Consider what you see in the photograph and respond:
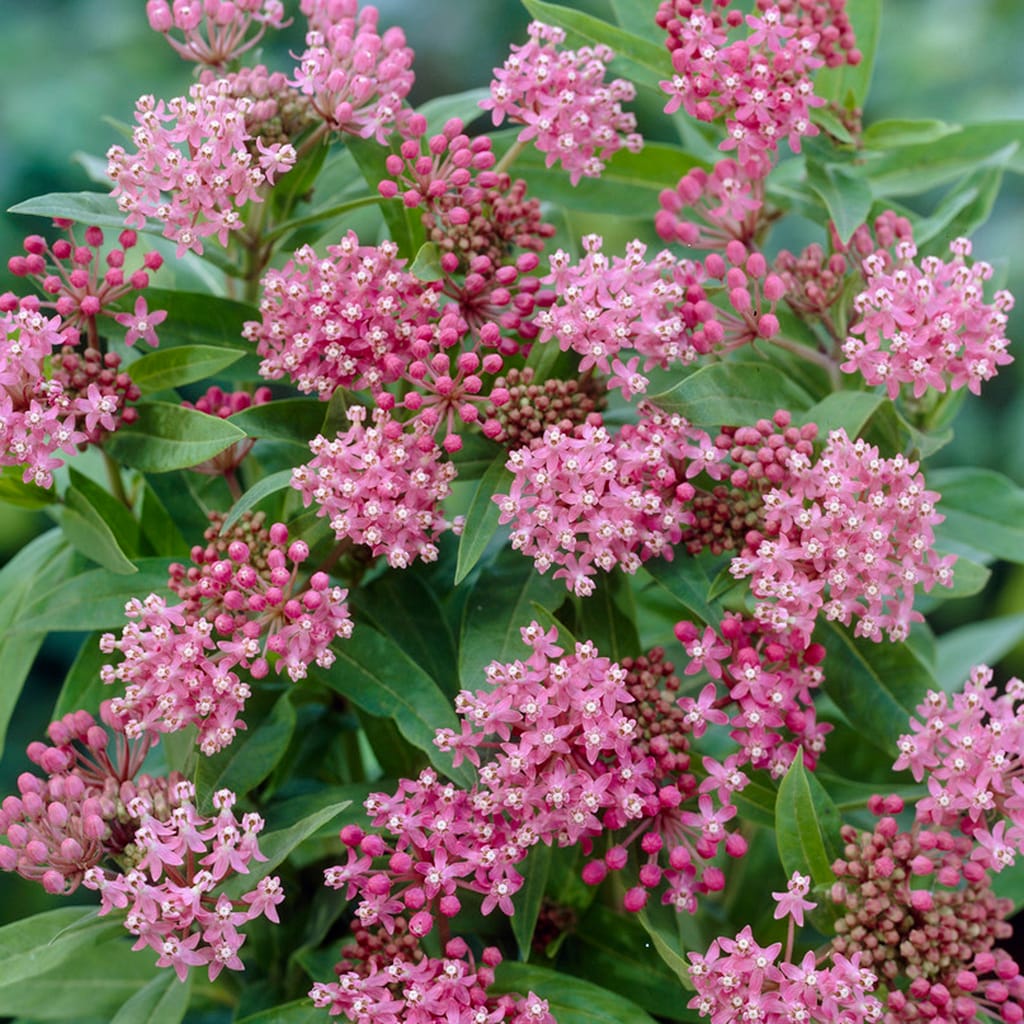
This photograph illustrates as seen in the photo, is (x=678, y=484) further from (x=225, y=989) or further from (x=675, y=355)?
(x=225, y=989)

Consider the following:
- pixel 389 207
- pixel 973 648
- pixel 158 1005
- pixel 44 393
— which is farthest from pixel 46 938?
pixel 973 648

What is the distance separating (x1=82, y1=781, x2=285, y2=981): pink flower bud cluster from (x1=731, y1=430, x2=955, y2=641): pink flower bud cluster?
0.45m

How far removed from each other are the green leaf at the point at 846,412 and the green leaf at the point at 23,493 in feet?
2.33

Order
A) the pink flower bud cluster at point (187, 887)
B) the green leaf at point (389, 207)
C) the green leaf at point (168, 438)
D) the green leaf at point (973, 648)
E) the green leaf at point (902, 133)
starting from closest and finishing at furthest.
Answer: the pink flower bud cluster at point (187, 887), the green leaf at point (168, 438), the green leaf at point (389, 207), the green leaf at point (902, 133), the green leaf at point (973, 648)

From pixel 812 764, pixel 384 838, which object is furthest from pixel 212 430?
pixel 812 764

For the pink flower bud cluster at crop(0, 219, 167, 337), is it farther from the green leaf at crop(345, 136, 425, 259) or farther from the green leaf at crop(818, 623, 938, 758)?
the green leaf at crop(818, 623, 938, 758)

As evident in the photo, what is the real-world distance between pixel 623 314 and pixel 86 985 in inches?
35.8

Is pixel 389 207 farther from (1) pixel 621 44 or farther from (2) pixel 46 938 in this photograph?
(2) pixel 46 938

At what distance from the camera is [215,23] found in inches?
50.9

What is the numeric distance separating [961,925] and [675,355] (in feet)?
1.72

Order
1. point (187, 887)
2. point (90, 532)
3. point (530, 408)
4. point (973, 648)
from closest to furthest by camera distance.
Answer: point (187, 887) < point (530, 408) < point (90, 532) < point (973, 648)

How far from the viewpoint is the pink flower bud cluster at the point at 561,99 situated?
121cm

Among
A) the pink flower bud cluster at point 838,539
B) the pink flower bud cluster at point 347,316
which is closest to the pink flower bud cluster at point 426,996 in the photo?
the pink flower bud cluster at point 838,539

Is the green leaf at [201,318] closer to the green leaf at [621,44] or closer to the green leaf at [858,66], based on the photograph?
the green leaf at [621,44]
